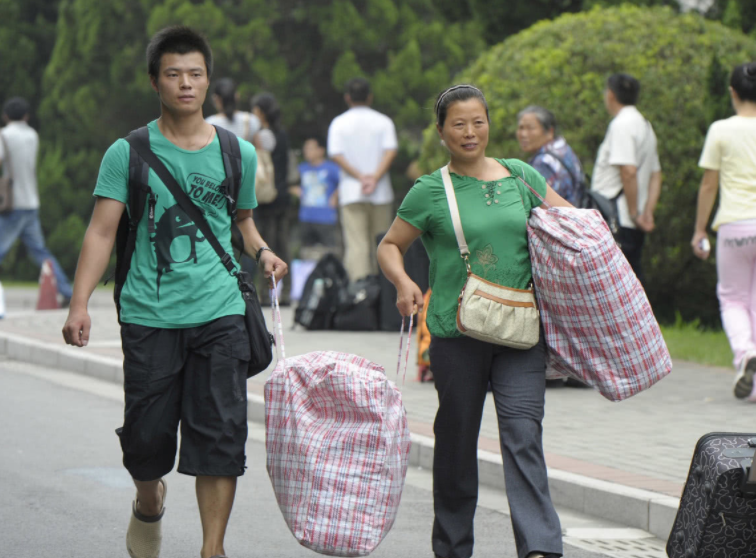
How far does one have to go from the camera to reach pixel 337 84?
21141 mm

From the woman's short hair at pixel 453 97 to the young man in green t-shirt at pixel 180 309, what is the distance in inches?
31.0

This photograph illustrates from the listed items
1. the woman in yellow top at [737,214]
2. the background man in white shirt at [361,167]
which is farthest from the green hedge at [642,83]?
the woman in yellow top at [737,214]

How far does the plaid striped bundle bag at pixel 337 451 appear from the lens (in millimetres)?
4336

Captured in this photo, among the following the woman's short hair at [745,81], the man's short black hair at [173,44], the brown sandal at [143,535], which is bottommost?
the brown sandal at [143,535]

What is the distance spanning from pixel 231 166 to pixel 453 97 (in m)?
0.80

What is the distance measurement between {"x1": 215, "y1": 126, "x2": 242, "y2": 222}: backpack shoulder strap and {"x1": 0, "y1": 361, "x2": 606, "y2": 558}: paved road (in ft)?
4.88

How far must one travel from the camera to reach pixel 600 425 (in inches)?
298

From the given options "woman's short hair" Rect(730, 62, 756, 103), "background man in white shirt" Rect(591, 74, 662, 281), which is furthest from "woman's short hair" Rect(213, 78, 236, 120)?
"woman's short hair" Rect(730, 62, 756, 103)

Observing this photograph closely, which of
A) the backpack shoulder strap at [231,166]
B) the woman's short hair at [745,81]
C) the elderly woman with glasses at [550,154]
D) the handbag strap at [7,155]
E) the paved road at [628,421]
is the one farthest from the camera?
the handbag strap at [7,155]

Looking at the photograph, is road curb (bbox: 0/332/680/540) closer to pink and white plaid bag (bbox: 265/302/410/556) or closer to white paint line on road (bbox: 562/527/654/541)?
white paint line on road (bbox: 562/527/654/541)

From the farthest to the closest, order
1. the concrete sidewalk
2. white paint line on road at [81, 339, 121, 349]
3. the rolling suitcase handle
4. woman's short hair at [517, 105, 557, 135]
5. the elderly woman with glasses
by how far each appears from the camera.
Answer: white paint line on road at [81, 339, 121, 349] < woman's short hair at [517, 105, 557, 135] < the elderly woman with glasses < the concrete sidewalk < the rolling suitcase handle

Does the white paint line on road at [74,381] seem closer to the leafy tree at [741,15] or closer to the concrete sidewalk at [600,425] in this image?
the concrete sidewalk at [600,425]

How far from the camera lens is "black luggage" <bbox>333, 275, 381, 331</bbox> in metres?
12.2

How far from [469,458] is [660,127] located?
293 inches
